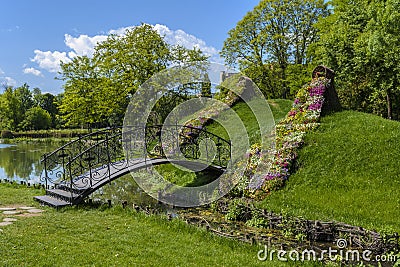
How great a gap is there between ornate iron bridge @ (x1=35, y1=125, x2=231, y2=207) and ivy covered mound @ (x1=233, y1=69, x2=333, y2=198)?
3.77 ft

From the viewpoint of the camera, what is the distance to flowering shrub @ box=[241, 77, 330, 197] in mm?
10039

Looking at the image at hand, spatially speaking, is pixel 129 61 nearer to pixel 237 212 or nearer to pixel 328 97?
pixel 328 97

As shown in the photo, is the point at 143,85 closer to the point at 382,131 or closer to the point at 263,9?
the point at 263,9

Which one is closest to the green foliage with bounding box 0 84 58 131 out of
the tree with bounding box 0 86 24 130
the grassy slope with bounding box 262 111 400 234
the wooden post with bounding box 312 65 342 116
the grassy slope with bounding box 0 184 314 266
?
the tree with bounding box 0 86 24 130

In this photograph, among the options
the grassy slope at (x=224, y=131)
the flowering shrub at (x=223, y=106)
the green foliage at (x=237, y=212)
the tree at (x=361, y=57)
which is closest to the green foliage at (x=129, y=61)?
the flowering shrub at (x=223, y=106)

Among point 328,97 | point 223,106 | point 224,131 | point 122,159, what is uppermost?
point 223,106

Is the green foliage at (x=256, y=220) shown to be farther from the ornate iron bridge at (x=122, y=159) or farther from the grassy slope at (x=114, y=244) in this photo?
the ornate iron bridge at (x=122, y=159)

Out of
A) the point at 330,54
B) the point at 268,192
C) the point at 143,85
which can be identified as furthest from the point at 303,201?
the point at 143,85

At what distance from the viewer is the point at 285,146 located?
429 inches

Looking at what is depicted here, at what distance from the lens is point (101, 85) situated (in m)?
25.3

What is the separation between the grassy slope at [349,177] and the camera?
7888 mm

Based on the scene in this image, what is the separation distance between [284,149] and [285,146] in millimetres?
158

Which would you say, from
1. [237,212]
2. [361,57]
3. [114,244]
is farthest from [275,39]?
[114,244]

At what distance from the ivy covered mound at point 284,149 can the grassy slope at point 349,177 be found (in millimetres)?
323
